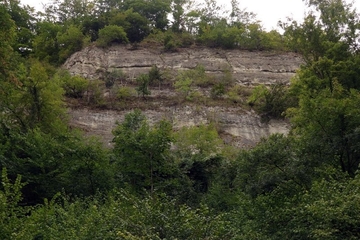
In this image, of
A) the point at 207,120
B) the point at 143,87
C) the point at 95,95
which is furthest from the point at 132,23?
the point at 207,120

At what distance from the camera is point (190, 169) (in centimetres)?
2606

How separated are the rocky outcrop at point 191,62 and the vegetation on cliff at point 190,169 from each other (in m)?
11.4

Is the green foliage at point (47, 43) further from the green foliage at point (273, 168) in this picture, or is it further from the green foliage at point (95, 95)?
the green foliage at point (273, 168)

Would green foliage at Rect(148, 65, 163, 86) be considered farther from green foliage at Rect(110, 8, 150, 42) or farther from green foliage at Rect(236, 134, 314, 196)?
green foliage at Rect(236, 134, 314, 196)

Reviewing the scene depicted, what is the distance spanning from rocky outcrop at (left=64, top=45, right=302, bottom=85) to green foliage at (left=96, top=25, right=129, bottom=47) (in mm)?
806

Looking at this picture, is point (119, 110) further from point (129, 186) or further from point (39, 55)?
point (129, 186)

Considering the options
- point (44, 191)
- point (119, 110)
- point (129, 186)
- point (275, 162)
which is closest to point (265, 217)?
point (275, 162)

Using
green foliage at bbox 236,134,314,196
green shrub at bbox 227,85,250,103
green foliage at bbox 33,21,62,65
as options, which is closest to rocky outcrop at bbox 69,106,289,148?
green shrub at bbox 227,85,250,103

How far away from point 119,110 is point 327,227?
29451 millimetres

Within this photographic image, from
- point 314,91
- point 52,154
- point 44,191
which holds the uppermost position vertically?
point 314,91

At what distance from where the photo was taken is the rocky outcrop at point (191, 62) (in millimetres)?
45938

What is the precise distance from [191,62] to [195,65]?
930 mm

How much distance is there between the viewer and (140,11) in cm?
5750

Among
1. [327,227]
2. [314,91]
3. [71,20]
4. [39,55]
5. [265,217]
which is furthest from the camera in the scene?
[71,20]
